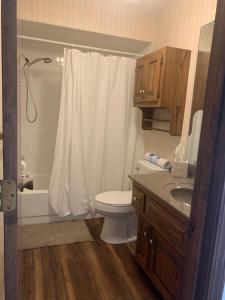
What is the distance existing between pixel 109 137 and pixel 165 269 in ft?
5.19

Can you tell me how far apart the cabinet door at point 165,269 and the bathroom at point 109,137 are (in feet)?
0.04

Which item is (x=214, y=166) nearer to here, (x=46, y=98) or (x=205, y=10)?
(x=205, y=10)

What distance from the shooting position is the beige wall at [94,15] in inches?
91.4

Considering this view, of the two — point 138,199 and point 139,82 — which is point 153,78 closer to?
point 139,82

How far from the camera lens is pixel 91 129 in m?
2.67

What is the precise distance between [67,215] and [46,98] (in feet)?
5.25

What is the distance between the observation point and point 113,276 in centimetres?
187

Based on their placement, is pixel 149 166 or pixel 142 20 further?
pixel 142 20

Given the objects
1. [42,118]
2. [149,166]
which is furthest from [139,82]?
[42,118]

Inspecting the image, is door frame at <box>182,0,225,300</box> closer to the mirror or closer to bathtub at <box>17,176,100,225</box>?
the mirror

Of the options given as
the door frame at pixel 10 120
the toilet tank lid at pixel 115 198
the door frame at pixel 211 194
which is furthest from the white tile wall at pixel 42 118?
the door frame at pixel 211 194

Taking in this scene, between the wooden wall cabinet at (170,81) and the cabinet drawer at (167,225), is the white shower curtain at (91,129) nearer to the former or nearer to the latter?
the wooden wall cabinet at (170,81)

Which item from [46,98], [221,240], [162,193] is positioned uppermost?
[46,98]

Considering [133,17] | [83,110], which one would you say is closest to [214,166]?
[83,110]
